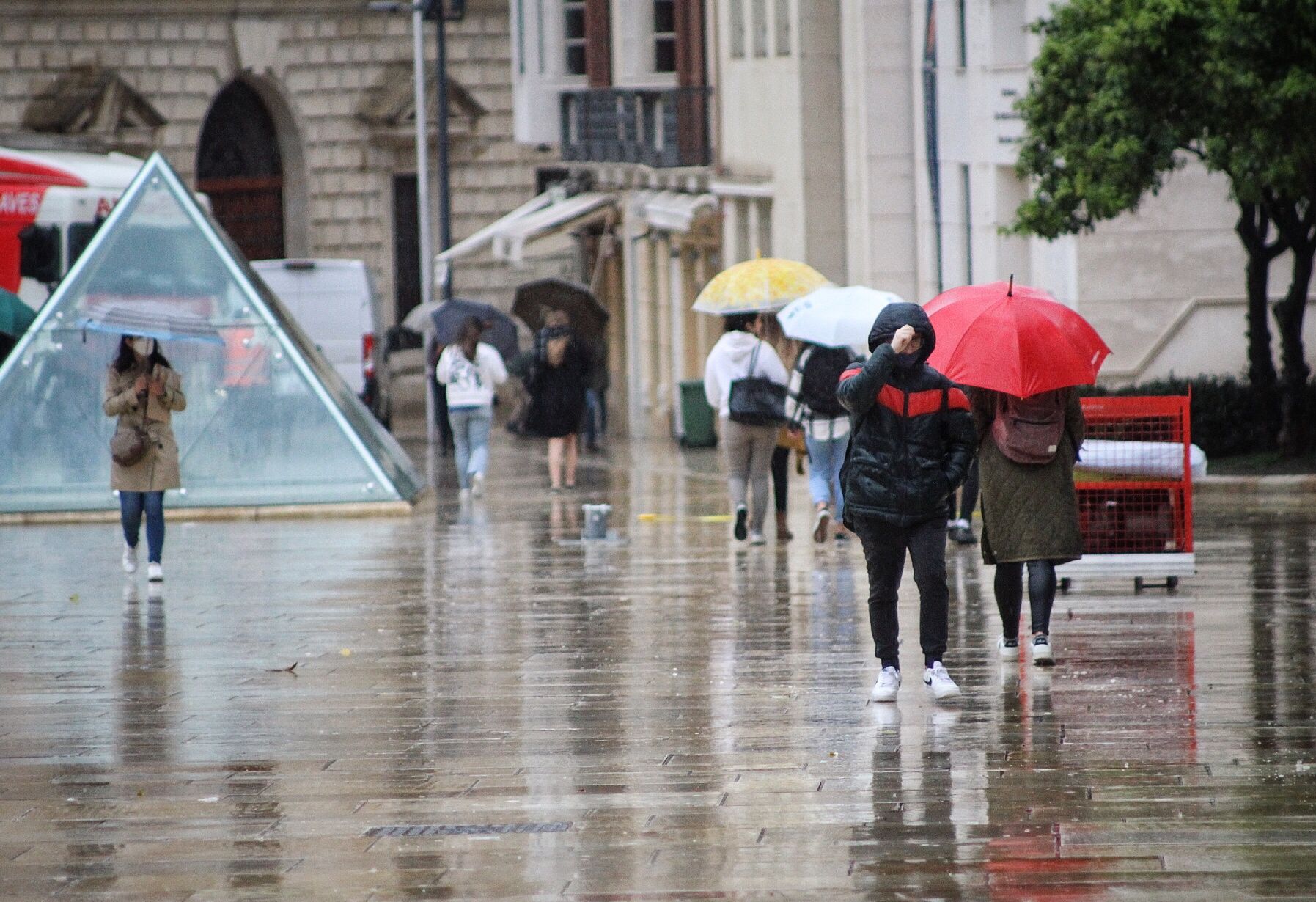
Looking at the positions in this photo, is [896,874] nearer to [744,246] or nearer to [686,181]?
[744,246]

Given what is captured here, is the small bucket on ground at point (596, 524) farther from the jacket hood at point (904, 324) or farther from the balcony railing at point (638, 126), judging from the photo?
the balcony railing at point (638, 126)

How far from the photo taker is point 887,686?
9570 millimetres

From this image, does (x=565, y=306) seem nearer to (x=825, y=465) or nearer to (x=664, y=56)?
(x=664, y=56)

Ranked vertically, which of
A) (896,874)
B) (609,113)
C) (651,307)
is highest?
(609,113)

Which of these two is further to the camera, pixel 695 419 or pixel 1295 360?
pixel 695 419

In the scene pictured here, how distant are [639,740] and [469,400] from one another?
1205 cm

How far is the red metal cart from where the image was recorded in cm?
1252

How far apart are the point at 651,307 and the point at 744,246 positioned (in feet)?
19.4

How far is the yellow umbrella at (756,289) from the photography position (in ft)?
52.6

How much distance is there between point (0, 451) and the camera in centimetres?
1869

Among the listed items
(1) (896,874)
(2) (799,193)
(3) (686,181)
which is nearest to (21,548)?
(1) (896,874)

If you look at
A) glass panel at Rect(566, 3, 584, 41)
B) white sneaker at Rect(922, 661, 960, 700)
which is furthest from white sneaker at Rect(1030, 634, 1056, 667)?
glass panel at Rect(566, 3, 584, 41)

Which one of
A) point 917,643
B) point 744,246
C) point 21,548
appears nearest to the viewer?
point 917,643

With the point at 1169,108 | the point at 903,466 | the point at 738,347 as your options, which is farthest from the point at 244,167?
the point at 903,466
